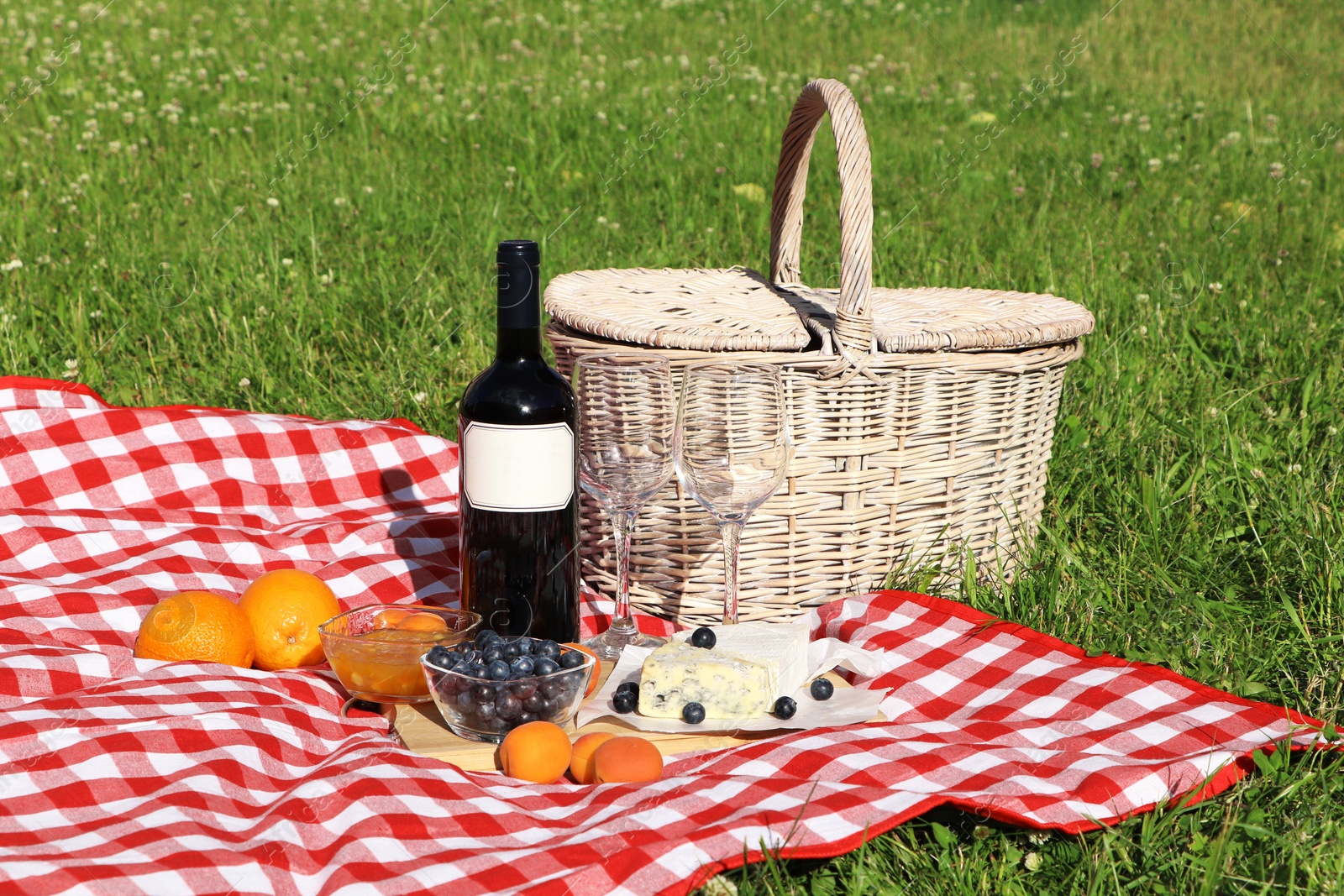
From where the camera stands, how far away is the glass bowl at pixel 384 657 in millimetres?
2125

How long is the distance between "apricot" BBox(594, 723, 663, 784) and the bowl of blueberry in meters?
0.13

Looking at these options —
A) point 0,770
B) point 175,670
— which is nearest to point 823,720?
point 175,670

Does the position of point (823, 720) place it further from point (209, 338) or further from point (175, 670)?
point (209, 338)

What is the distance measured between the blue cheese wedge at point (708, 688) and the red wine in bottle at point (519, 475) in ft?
0.97

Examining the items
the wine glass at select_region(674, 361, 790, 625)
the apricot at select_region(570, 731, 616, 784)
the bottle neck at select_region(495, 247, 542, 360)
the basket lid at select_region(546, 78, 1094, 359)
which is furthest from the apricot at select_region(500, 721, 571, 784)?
the basket lid at select_region(546, 78, 1094, 359)

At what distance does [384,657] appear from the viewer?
212 cm

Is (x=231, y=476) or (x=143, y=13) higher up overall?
(x=143, y=13)

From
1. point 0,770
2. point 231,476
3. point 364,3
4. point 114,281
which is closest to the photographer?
point 0,770

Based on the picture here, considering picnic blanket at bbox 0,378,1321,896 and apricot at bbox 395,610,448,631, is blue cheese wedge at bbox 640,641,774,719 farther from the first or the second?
apricot at bbox 395,610,448,631

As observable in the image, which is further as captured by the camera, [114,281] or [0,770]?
[114,281]

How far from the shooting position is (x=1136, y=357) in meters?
3.76

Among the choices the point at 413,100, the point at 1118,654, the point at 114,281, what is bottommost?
the point at 1118,654

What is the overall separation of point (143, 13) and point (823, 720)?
6.73m

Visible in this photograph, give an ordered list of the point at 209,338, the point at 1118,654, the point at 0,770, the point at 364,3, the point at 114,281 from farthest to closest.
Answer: the point at 364,3 → the point at 114,281 → the point at 209,338 → the point at 1118,654 → the point at 0,770
